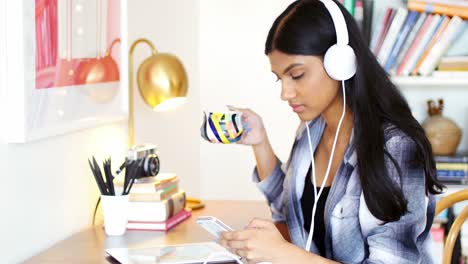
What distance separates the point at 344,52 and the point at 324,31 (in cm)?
9

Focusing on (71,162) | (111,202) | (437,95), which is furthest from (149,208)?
(437,95)

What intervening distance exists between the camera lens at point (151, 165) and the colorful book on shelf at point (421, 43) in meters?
1.04

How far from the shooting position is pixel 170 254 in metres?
1.64

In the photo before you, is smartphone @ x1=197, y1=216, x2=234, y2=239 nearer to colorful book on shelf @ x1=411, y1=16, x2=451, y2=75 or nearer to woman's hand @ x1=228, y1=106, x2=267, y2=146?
woman's hand @ x1=228, y1=106, x2=267, y2=146

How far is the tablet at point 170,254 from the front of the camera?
Result: 158 centimetres

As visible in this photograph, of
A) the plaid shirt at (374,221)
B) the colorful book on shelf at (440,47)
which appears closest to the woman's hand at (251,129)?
the plaid shirt at (374,221)

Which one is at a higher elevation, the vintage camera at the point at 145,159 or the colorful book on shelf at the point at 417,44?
the colorful book on shelf at the point at 417,44

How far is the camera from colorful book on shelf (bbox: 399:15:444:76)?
8.66 feet

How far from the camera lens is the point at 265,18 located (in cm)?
305

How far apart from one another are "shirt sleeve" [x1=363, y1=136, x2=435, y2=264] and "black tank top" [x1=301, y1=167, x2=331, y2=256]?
0.22 meters

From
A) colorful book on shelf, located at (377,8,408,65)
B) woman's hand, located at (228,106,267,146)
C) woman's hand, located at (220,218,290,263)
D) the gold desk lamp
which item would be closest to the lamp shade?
the gold desk lamp

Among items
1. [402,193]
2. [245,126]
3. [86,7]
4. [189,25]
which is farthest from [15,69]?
[189,25]

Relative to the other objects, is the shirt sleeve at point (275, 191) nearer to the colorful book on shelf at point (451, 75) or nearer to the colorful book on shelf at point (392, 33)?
the colorful book on shelf at point (392, 33)

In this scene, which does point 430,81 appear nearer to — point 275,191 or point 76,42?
point 275,191
